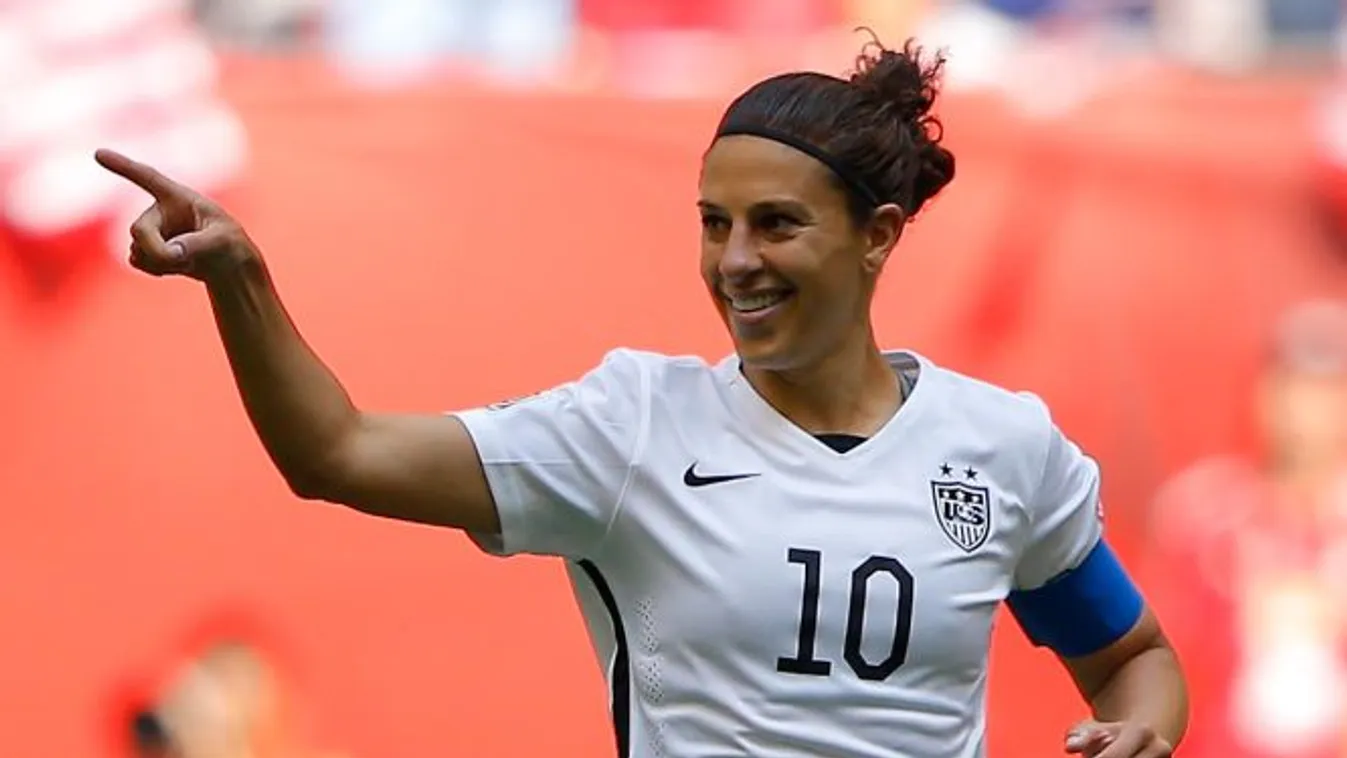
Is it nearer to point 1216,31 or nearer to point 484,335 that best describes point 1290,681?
point 1216,31

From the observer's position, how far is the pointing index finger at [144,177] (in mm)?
1637

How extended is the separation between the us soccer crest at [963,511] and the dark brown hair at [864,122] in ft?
0.70

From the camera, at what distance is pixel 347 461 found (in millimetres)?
1733

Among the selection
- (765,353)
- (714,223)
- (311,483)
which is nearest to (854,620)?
(765,353)

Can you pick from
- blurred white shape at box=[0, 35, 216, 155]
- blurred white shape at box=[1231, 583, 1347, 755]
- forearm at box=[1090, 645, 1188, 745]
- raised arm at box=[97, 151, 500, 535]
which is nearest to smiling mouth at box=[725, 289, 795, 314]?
raised arm at box=[97, 151, 500, 535]

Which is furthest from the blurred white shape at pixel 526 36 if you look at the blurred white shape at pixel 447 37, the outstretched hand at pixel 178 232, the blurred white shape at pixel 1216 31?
the outstretched hand at pixel 178 232

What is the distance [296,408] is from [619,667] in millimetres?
345

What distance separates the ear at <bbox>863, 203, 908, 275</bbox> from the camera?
1926mm

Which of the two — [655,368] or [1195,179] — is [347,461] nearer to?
[655,368]

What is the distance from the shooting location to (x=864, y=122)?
6.28ft

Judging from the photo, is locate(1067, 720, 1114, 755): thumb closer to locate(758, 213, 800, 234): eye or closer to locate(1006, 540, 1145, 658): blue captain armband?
locate(1006, 540, 1145, 658): blue captain armband

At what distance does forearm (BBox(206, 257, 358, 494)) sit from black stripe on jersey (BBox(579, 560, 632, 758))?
0.83 ft

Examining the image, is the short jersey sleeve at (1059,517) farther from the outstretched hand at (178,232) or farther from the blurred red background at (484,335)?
the blurred red background at (484,335)

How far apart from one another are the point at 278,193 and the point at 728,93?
751 millimetres
